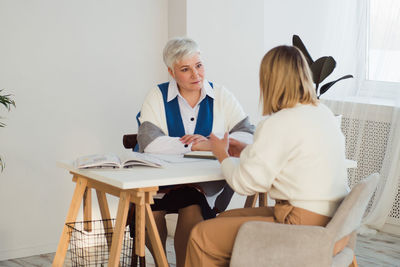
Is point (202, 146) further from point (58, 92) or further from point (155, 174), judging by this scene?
point (58, 92)

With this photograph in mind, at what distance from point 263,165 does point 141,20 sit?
2.12 metres

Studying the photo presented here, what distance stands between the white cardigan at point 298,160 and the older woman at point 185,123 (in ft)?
2.15

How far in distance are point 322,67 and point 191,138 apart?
124 centimetres

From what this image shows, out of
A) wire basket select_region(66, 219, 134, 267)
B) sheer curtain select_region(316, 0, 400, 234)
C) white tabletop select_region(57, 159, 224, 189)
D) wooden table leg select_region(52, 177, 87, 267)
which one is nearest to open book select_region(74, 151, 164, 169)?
white tabletop select_region(57, 159, 224, 189)

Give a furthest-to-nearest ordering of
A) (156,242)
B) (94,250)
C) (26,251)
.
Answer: (94,250)
(26,251)
(156,242)

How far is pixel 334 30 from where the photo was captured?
4.34 metres

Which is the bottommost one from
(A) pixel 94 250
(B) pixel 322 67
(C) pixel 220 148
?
(A) pixel 94 250

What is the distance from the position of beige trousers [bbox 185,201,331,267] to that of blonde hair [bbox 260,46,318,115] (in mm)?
372

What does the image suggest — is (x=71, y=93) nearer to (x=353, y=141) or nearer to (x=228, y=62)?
(x=228, y=62)

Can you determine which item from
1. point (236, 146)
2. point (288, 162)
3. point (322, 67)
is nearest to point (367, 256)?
point (322, 67)

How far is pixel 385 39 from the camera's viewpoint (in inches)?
159

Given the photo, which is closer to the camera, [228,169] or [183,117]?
[228,169]

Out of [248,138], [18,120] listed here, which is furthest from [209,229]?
[18,120]

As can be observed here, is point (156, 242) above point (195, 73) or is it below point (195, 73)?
below
